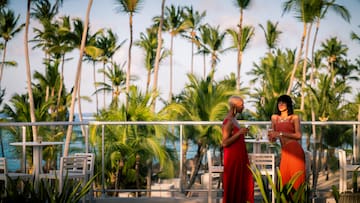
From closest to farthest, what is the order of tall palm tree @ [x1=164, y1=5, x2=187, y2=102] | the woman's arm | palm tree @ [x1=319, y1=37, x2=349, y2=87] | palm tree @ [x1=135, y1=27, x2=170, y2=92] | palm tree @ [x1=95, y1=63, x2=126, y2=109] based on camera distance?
the woman's arm < palm tree @ [x1=95, y1=63, x2=126, y2=109] < tall palm tree @ [x1=164, y1=5, x2=187, y2=102] < palm tree @ [x1=135, y1=27, x2=170, y2=92] < palm tree @ [x1=319, y1=37, x2=349, y2=87]

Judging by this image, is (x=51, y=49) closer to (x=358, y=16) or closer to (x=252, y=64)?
(x=252, y=64)

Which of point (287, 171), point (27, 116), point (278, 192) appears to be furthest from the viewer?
point (27, 116)

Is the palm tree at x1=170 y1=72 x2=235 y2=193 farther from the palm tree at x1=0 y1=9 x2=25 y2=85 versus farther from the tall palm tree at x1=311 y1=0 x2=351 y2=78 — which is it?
the palm tree at x1=0 y1=9 x2=25 y2=85

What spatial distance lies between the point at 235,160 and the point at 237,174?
0.14 meters

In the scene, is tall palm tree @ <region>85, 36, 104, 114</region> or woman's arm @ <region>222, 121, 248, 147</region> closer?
woman's arm @ <region>222, 121, 248, 147</region>

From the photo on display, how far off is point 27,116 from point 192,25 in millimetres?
21147

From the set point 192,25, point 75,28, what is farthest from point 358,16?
point 75,28

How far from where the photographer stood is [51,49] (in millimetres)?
36688

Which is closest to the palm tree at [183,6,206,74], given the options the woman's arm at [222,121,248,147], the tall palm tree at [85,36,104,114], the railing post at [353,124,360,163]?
the tall palm tree at [85,36,104,114]

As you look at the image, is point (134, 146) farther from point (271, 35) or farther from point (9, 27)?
point (271, 35)

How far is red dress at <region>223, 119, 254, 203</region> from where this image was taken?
18.9 feet

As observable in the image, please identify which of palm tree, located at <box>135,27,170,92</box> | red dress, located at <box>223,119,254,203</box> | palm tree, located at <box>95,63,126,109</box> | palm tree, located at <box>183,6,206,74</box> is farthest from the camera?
palm tree, located at <box>183,6,206,74</box>

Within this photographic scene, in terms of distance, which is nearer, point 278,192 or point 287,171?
point 278,192

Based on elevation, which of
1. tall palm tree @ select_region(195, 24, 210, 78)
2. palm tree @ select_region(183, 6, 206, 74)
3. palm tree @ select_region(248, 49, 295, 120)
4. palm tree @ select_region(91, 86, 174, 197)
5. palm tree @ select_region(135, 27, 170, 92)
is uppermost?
palm tree @ select_region(183, 6, 206, 74)
